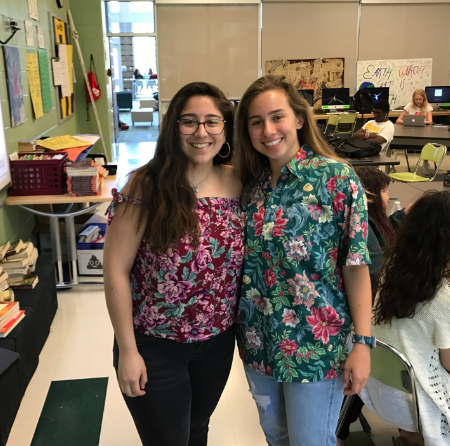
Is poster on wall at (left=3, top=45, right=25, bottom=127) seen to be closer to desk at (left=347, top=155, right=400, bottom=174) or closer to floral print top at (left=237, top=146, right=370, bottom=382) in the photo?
floral print top at (left=237, top=146, right=370, bottom=382)

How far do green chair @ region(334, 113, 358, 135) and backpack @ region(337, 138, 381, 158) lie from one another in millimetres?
2707

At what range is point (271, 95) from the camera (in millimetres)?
1321

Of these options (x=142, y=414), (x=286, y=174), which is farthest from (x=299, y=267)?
(x=142, y=414)

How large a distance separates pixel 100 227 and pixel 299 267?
10.2 ft

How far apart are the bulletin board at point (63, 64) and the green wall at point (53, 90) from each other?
11 cm

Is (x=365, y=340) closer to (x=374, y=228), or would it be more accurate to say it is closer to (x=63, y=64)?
(x=374, y=228)

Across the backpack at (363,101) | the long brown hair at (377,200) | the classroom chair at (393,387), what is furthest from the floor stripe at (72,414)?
the backpack at (363,101)

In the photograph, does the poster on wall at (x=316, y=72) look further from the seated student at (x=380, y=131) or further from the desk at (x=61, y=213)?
the desk at (x=61, y=213)

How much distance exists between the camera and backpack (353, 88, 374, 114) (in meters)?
8.06

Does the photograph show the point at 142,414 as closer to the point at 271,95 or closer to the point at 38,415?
the point at 271,95

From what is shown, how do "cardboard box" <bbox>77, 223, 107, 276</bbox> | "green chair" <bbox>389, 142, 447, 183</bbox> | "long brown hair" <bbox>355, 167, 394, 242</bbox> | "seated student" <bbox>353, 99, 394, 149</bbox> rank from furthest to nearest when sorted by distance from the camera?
"seated student" <bbox>353, 99, 394, 149</bbox>
"green chair" <bbox>389, 142, 447, 183</bbox>
"cardboard box" <bbox>77, 223, 107, 276</bbox>
"long brown hair" <bbox>355, 167, 394, 242</bbox>

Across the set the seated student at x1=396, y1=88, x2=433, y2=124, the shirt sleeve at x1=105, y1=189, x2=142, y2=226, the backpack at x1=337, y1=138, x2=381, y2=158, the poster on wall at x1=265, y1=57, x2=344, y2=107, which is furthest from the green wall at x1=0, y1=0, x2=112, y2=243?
the seated student at x1=396, y1=88, x2=433, y2=124

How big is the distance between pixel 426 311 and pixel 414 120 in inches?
260

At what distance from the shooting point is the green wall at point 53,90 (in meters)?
3.25
